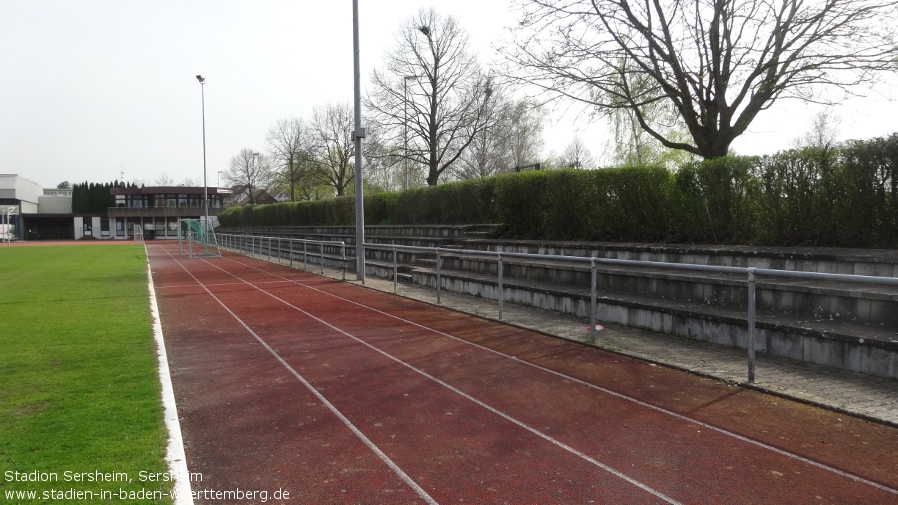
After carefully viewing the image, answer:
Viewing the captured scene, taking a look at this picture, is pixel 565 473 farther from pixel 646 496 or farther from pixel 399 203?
pixel 399 203

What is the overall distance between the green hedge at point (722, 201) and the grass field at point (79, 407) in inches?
363

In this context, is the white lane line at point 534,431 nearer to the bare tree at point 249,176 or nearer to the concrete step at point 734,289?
the concrete step at point 734,289

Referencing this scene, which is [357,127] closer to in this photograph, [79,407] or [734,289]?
[734,289]

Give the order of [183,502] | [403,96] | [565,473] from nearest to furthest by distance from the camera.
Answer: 1. [183,502]
2. [565,473]
3. [403,96]

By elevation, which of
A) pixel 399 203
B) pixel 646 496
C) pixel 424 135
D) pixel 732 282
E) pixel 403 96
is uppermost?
pixel 403 96

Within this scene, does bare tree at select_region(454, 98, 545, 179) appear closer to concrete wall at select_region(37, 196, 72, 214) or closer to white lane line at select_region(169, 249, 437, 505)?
white lane line at select_region(169, 249, 437, 505)

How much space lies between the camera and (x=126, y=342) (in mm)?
8078

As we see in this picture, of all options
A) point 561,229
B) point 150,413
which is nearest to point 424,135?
point 561,229

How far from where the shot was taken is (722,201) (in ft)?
35.3

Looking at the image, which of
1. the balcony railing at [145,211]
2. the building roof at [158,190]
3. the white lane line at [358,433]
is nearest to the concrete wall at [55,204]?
the building roof at [158,190]

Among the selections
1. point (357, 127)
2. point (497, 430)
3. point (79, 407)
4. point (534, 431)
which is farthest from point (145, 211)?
point (534, 431)

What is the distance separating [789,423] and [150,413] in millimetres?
5243

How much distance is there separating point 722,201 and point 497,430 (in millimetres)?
7881

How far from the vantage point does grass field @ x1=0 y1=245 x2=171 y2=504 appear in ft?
11.9
